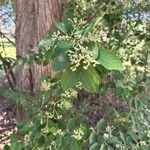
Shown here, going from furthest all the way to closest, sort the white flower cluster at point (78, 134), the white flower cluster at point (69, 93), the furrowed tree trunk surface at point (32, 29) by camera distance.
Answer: the furrowed tree trunk surface at point (32, 29), the white flower cluster at point (69, 93), the white flower cluster at point (78, 134)


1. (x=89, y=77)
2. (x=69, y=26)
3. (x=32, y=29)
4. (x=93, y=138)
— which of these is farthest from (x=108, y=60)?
(x=32, y=29)

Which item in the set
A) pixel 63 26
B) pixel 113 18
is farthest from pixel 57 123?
pixel 113 18

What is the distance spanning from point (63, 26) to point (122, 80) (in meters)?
0.49

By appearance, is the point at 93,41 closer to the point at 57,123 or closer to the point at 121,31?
the point at 57,123

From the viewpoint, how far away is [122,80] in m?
1.82

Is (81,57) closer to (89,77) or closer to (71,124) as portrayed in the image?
(89,77)

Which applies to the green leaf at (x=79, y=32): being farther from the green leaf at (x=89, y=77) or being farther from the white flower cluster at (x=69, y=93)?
the white flower cluster at (x=69, y=93)

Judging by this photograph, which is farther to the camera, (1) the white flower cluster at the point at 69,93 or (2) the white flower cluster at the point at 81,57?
(1) the white flower cluster at the point at 69,93

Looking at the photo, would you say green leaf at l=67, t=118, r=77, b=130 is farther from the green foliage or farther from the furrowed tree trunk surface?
the furrowed tree trunk surface

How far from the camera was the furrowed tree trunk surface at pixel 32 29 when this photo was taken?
9.25 ft

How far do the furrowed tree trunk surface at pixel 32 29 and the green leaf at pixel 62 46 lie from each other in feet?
4.65

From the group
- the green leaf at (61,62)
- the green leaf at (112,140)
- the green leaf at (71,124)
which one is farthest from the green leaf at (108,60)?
the green leaf at (71,124)

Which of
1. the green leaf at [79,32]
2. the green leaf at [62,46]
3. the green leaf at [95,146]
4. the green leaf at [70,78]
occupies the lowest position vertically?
the green leaf at [95,146]

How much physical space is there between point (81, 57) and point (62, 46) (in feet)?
0.24
